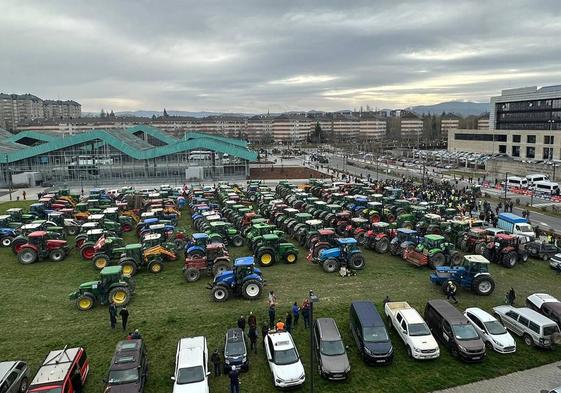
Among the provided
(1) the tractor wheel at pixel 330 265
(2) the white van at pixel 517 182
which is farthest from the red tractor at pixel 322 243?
(2) the white van at pixel 517 182

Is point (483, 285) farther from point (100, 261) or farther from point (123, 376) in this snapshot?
point (100, 261)

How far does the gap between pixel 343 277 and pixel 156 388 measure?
30.6 feet

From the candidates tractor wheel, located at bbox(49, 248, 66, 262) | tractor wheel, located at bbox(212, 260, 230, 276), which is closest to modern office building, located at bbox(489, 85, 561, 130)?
tractor wheel, located at bbox(212, 260, 230, 276)

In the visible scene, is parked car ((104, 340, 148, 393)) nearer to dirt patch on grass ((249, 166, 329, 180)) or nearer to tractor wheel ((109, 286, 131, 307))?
tractor wheel ((109, 286, 131, 307))

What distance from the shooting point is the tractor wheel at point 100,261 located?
18938 millimetres

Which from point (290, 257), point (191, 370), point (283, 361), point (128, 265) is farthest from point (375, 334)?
point (128, 265)

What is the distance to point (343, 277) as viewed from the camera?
58.1ft

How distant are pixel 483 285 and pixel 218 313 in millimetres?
9657

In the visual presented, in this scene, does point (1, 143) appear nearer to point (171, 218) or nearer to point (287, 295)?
point (171, 218)

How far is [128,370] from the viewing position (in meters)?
9.91

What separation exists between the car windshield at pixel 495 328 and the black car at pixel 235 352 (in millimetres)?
6947

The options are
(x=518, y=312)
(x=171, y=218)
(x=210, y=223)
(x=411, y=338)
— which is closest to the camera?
(x=411, y=338)

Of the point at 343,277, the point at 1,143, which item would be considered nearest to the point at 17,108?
the point at 1,143

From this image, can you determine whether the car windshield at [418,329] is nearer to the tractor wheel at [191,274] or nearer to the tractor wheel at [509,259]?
the tractor wheel at [191,274]
